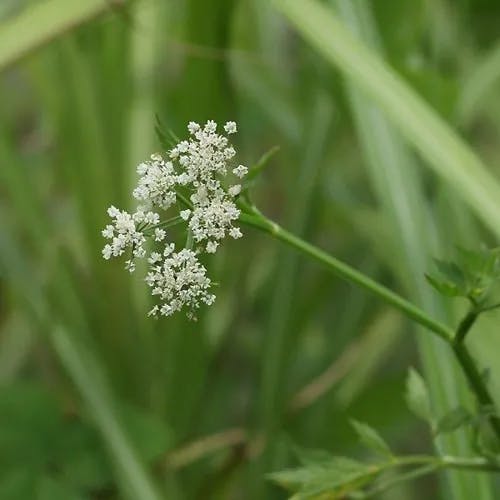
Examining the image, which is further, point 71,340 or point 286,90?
point 286,90

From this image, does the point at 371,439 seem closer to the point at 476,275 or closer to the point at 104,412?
the point at 476,275

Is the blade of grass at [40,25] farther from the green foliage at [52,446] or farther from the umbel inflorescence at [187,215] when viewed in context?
the umbel inflorescence at [187,215]

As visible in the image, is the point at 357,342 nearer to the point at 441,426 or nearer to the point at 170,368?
the point at 170,368

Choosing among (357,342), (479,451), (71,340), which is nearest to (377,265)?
(357,342)

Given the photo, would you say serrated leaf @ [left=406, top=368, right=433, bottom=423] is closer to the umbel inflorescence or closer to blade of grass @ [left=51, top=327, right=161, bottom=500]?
the umbel inflorescence

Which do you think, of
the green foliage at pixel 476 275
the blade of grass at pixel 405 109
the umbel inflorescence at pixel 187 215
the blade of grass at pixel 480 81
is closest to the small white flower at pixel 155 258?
the umbel inflorescence at pixel 187 215

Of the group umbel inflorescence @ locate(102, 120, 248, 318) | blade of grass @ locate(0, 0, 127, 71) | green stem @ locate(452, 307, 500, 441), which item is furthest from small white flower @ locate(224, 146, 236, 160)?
blade of grass @ locate(0, 0, 127, 71)

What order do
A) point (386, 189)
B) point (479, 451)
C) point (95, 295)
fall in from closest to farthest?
point (479, 451), point (386, 189), point (95, 295)
